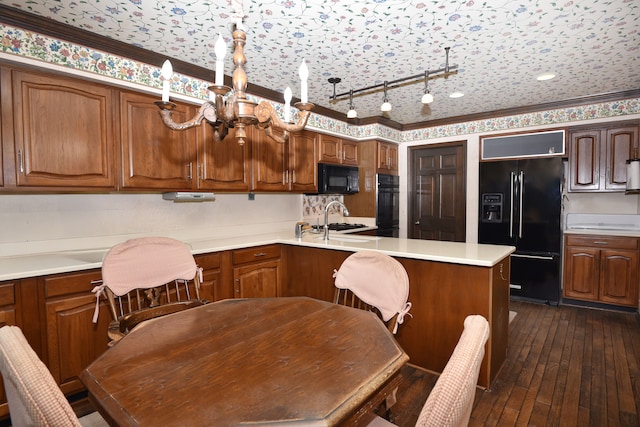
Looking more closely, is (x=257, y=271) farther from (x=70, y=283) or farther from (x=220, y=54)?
(x=220, y=54)

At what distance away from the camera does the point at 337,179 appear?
4.29m

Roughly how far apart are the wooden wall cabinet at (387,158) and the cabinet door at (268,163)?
1.54m

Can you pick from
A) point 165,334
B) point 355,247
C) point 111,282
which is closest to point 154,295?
point 111,282

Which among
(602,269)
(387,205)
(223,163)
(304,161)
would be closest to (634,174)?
(602,269)

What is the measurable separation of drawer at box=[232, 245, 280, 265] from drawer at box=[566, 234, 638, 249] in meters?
3.30

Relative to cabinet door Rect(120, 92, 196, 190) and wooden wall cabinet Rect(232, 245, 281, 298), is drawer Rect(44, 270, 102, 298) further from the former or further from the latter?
wooden wall cabinet Rect(232, 245, 281, 298)

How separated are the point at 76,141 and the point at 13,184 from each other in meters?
0.43

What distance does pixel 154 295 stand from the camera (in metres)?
2.04

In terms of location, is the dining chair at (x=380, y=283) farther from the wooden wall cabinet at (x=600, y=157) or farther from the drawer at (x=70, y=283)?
the wooden wall cabinet at (x=600, y=157)

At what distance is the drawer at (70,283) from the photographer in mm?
1968

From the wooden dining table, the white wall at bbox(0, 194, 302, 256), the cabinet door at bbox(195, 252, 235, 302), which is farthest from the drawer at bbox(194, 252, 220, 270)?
the wooden dining table

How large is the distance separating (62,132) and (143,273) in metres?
1.14

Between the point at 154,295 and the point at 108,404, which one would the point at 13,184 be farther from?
the point at 108,404

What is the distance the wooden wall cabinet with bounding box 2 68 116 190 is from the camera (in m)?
2.01
